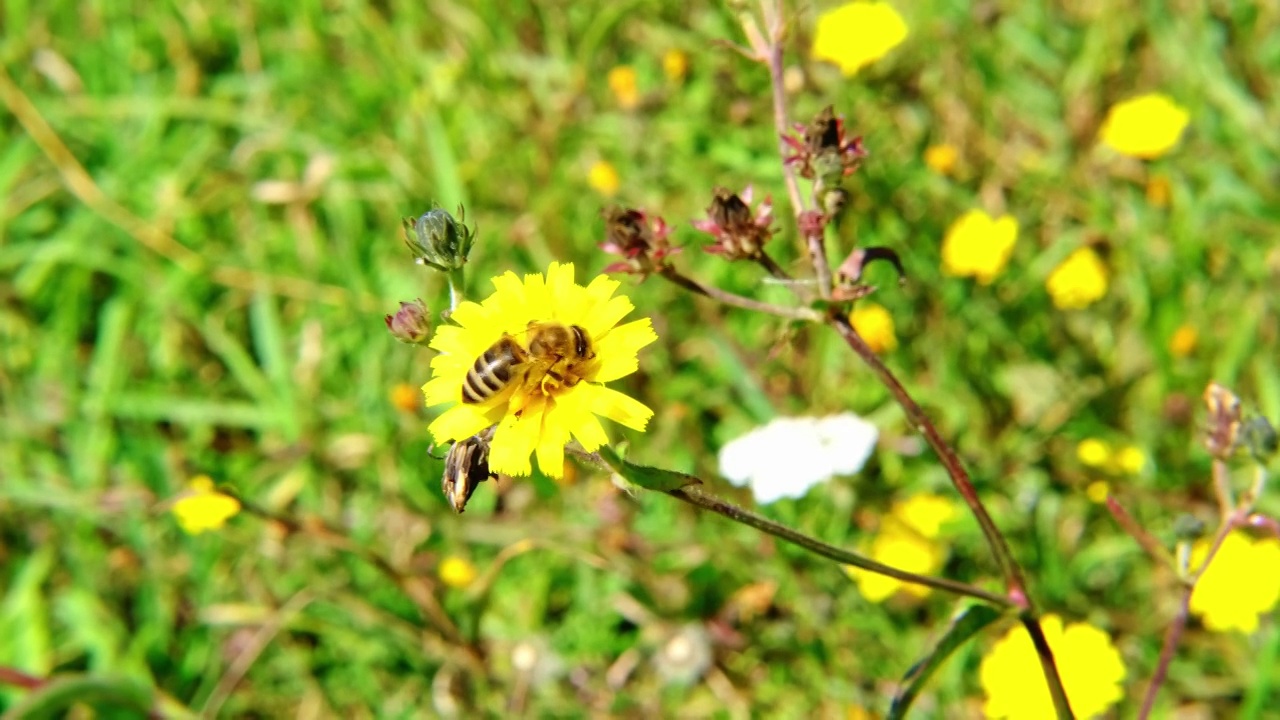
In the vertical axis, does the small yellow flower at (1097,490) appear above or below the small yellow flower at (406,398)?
above

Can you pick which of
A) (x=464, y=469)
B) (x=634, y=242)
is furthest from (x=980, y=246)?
(x=464, y=469)

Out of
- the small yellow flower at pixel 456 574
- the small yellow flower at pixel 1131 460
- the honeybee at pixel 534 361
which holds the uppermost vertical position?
the small yellow flower at pixel 1131 460

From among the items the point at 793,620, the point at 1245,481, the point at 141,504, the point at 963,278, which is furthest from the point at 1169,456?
the point at 141,504

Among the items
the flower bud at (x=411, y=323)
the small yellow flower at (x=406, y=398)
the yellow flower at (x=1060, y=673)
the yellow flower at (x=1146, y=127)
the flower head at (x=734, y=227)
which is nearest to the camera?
the flower bud at (x=411, y=323)

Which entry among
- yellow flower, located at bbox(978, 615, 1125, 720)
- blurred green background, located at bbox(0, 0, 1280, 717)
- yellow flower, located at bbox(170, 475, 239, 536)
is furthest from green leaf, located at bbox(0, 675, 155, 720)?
yellow flower, located at bbox(978, 615, 1125, 720)

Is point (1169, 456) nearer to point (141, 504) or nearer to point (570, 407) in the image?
point (570, 407)

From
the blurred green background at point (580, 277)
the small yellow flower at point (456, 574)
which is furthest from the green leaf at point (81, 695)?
the small yellow flower at point (456, 574)

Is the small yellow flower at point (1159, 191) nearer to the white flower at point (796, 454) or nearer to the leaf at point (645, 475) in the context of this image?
the white flower at point (796, 454)
